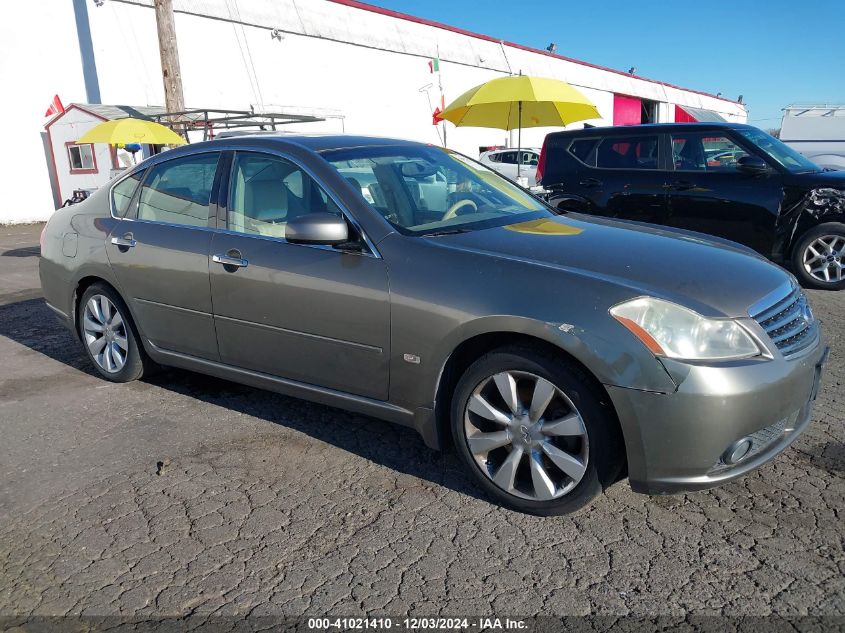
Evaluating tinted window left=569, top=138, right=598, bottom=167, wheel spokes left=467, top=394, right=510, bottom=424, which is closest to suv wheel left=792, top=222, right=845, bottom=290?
tinted window left=569, top=138, right=598, bottom=167

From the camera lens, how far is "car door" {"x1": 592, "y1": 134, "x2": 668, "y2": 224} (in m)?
7.57

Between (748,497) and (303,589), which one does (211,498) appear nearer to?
(303,589)

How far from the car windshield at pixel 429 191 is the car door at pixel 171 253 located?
0.90 meters

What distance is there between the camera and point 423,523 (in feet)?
9.62

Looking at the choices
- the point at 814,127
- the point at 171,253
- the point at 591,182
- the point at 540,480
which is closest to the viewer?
the point at 540,480

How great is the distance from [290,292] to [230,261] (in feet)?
1.56

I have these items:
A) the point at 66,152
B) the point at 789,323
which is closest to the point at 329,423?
the point at 789,323

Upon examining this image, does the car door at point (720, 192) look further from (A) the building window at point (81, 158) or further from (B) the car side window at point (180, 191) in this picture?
(A) the building window at point (81, 158)

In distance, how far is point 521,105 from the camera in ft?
34.6

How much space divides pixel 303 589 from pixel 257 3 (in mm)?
21354

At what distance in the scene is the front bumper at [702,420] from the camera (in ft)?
8.29

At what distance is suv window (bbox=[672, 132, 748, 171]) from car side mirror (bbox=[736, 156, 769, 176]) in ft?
0.39

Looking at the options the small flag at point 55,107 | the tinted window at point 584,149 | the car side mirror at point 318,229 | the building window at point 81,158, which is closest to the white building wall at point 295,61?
the small flag at point 55,107

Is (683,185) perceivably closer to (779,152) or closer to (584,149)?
(779,152)
